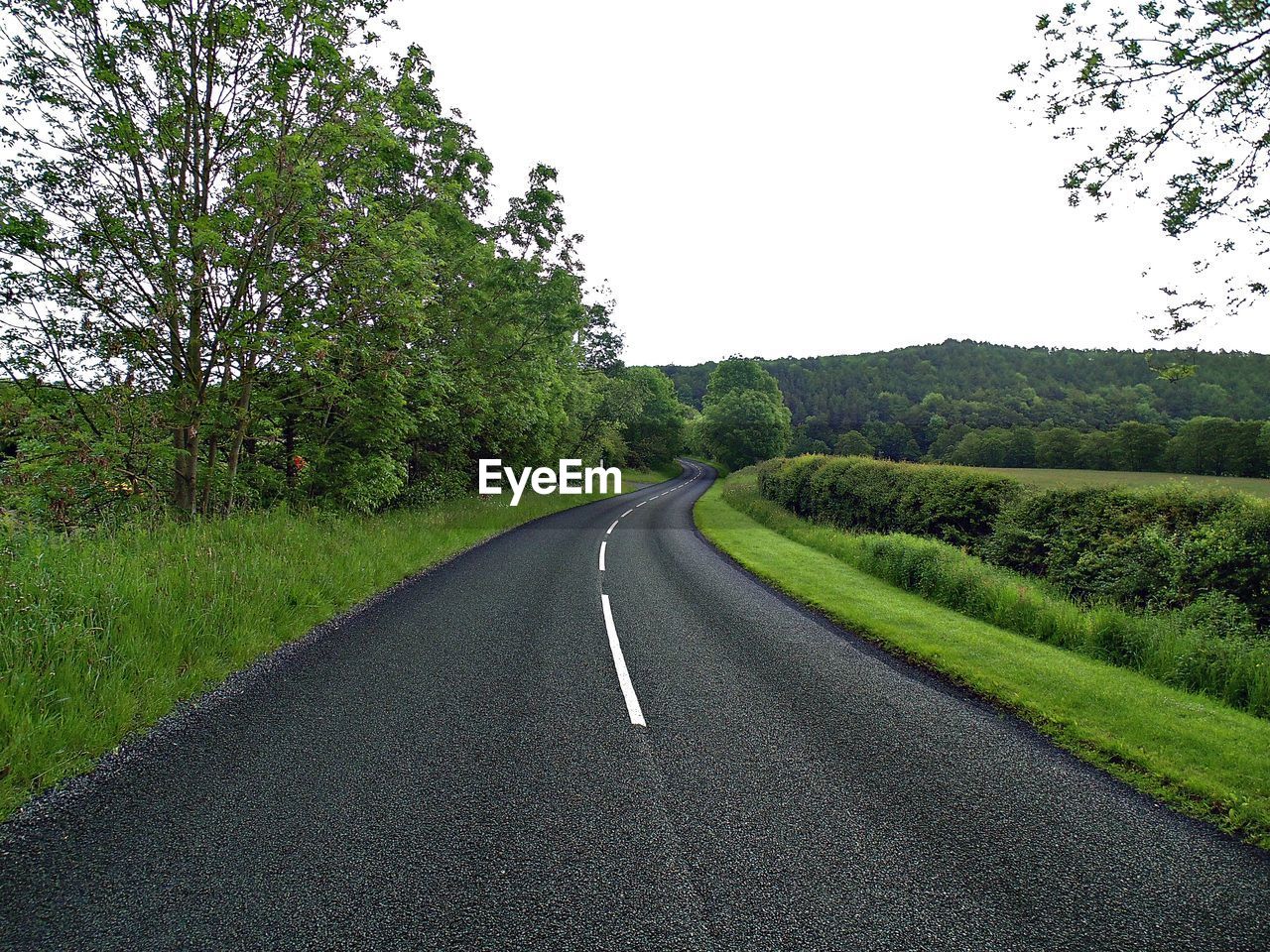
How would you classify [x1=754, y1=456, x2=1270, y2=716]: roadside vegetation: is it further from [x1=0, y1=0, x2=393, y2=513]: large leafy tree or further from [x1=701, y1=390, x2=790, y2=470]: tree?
[x1=701, y1=390, x2=790, y2=470]: tree

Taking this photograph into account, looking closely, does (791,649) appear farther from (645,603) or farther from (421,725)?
(421,725)

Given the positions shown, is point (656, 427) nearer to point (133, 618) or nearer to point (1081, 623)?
point (1081, 623)

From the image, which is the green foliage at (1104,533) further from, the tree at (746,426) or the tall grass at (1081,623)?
the tree at (746,426)

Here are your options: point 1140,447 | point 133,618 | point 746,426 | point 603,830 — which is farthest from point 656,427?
point 603,830

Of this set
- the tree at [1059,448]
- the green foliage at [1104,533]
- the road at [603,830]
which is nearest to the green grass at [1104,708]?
the road at [603,830]

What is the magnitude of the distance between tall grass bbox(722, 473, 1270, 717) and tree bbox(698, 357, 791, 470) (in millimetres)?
52853

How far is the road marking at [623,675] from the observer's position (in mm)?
5008

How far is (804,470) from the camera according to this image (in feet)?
77.7

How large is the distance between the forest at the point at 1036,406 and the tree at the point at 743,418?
6794mm

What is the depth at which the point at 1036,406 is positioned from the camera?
6856 centimetres

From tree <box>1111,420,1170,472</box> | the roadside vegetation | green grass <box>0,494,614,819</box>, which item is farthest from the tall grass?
tree <box>1111,420,1170,472</box>

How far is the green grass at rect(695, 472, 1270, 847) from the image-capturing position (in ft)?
13.0

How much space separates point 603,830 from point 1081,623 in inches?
303

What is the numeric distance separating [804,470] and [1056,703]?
18.7 m
